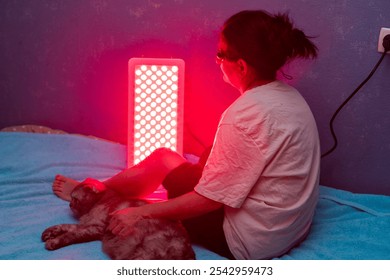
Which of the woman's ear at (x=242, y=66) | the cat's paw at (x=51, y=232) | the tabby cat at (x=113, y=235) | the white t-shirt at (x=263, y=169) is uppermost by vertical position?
the woman's ear at (x=242, y=66)

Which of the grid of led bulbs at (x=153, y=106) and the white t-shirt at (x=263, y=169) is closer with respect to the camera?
the white t-shirt at (x=263, y=169)

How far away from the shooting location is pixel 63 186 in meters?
1.52

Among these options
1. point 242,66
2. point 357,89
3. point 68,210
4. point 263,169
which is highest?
point 242,66

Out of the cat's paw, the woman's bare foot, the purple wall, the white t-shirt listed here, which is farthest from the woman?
the purple wall

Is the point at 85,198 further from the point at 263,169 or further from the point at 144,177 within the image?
the point at 263,169

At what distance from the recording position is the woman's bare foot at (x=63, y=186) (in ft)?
4.93

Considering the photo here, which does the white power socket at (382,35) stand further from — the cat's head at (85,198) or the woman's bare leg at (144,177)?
the cat's head at (85,198)

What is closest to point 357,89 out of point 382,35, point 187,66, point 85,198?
point 382,35

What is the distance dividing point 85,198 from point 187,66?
657mm

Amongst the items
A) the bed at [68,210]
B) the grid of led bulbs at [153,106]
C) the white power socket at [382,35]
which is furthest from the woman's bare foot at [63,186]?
the white power socket at [382,35]
